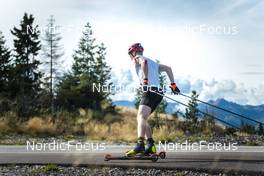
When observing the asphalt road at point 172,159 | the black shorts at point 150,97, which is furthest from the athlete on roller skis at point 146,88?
the asphalt road at point 172,159

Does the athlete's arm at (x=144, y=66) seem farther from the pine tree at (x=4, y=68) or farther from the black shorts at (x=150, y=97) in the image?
the pine tree at (x=4, y=68)

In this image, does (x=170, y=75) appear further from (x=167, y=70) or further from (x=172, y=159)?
(x=172, y=159)

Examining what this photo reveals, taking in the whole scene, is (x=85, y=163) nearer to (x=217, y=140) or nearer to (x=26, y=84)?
(x=217, y=140)

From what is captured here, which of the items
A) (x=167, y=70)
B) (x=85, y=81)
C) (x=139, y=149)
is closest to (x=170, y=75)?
(x=167, y=70)

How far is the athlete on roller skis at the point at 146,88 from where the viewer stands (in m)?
9.30

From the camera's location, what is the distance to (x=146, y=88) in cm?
934

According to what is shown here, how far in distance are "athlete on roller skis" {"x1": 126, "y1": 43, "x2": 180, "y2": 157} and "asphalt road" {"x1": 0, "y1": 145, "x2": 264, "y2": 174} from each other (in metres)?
0.38

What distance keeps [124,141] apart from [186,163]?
636 centimetres

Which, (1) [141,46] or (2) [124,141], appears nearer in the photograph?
(1) [141,46]

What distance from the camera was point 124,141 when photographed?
1559cm

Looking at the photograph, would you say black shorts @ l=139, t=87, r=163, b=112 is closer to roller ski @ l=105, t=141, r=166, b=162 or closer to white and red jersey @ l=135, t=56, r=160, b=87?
white and red jersey @ l=135, t=56, r=160, b=87

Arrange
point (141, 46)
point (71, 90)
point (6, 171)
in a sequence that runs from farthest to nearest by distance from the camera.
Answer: point (71, 90)
point (141, 46)
point (6, 171)

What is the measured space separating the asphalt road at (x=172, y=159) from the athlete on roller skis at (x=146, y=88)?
383 millimetres

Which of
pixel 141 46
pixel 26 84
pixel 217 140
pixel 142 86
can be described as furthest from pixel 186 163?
pixel 26 84
